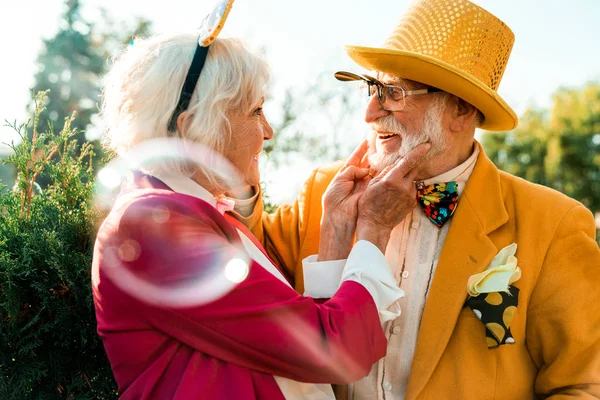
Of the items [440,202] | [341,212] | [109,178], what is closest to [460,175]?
[440,202]

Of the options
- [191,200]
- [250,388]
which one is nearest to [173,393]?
[250,388]

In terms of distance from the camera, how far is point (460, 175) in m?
3.13

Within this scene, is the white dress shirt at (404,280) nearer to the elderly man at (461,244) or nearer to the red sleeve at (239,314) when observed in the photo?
the elderly man at (461,244)

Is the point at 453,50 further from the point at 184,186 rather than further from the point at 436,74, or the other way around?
the point at 184,186

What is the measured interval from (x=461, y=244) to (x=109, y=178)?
1.75 metres

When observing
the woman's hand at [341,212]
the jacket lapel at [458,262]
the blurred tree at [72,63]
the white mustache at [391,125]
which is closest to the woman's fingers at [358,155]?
the woman's hand at [341,212]

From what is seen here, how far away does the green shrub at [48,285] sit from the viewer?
275 centimetres

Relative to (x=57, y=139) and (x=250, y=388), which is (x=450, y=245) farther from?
(x=57, y=139)

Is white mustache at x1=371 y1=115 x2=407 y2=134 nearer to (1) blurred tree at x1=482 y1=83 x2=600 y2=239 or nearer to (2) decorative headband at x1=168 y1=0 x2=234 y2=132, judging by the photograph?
(2) decorative headband at x1=168 y1=0 x2=234 y2=132

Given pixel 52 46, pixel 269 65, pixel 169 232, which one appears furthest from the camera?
pixel 52 46

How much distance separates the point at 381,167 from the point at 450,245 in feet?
1.63

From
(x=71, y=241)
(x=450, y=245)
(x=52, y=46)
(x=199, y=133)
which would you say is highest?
(x=199, y=133)

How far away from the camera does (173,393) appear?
6.93ft

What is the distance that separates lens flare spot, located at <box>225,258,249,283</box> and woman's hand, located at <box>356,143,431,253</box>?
0.68 metres
